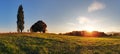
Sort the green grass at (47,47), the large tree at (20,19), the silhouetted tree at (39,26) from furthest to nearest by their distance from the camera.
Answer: the silhouetted tree at (39,26) → the large tree at (20,19) → the green grass at (47,47)

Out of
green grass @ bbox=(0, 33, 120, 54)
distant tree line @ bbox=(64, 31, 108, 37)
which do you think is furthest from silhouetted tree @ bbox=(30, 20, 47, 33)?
green grass @ bbox=(0, 33, 120, 54)

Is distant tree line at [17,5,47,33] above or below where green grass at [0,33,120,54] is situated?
above

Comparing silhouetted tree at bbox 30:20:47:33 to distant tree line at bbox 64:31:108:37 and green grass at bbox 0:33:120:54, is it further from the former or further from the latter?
green grass at bbox 0:33:120:54

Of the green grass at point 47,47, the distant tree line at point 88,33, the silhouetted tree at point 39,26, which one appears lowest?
the green grass at point 47,47

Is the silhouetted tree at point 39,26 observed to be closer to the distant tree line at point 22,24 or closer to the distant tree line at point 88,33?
the distant tree line at point 22,24

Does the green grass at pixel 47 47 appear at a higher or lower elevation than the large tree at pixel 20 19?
lower

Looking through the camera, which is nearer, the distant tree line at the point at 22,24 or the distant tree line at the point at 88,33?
the distant tree line at the point at 22,24

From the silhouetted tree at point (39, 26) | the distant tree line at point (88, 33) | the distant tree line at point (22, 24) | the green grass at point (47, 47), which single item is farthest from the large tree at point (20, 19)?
the green grass at point (47, 47)

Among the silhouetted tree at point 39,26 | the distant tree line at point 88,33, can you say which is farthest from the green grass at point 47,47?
the silhouetted tree at point 39,26

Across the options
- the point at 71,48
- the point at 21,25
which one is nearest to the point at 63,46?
the point at 71,48

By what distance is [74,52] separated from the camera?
4062cm

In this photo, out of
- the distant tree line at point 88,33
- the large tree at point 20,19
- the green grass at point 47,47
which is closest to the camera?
the green grass at point 47,47

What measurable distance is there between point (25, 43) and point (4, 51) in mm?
5610

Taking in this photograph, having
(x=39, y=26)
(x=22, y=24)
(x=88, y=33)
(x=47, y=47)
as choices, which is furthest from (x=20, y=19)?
(x=47, y=47)
